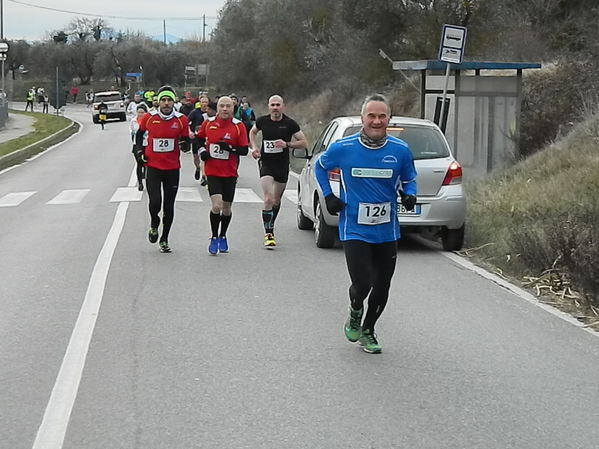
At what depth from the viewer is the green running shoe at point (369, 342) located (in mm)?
7738

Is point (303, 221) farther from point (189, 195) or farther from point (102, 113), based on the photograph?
point (102, 113)

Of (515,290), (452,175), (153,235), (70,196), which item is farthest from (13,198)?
(515,290)

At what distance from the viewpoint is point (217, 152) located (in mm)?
12328

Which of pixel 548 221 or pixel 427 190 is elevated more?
pixel 427 190

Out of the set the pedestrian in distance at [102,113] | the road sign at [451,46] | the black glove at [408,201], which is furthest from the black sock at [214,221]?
the pedestrian in distance at [102,113]

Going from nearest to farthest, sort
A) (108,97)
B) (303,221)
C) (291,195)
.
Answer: (303,221), (291,195), (108,97)

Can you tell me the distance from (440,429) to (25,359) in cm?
312

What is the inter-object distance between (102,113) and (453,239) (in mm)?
45233

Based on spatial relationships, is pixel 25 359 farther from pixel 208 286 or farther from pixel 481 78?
pixel 481 78

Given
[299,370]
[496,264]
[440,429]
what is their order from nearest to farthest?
[440,429] < [299,370] < [496,264]

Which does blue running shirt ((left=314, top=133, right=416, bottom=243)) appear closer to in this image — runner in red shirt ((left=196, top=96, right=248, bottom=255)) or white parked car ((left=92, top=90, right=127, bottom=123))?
runner in red shirt ((left=196, top=96, right=248, bottom=255))

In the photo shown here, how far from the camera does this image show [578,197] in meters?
13.9

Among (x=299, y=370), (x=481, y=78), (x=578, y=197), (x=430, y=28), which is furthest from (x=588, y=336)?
(x=430, y=28)

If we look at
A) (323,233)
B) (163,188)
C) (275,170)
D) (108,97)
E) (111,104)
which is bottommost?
(111,104)
